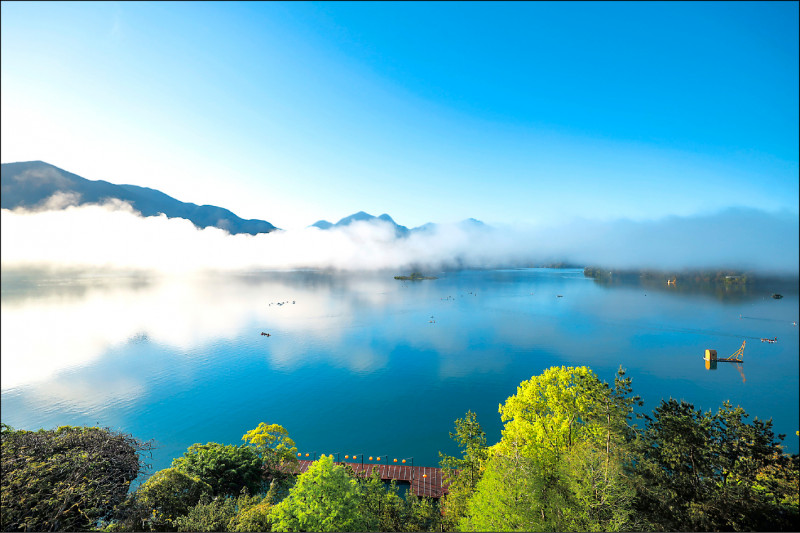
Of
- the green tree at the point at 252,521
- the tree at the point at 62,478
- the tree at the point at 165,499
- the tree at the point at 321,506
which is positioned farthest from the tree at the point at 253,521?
the tree at the point at 62,478

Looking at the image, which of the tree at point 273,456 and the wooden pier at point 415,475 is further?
the wooden pier at point 415,475

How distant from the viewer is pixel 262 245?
18338 centimetres

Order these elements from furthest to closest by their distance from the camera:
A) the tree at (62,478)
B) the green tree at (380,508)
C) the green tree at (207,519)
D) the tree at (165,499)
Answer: the green tree at (380,508), the tree at (165,499), the green tree at (207,519), the tree at (62,478)

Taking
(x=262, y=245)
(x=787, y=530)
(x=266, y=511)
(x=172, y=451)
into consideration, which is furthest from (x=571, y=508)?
(x=262, y=245)

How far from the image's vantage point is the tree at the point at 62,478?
25.7 ft

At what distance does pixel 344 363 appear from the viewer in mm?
38781

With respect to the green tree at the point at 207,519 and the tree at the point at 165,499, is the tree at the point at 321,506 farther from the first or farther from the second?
the tree at the point at 165,499

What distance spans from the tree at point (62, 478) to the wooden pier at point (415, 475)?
877 cm

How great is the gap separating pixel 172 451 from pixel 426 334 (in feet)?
113

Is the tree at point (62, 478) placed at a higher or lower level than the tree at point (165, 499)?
higher

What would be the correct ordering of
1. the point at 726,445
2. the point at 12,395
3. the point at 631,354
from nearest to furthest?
the point at 726,445
the point at 12,395
the point at 631,354

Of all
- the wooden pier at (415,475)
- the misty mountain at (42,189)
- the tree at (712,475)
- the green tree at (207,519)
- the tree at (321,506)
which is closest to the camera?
the misty mountain at (42,189)

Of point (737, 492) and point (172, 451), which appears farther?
point (172, 451)

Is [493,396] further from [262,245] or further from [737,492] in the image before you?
[262,245]
